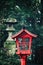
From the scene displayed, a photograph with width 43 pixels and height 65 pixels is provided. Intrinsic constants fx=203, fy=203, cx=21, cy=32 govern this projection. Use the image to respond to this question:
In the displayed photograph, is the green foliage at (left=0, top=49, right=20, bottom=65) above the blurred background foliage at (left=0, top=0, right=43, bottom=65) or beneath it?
beneath

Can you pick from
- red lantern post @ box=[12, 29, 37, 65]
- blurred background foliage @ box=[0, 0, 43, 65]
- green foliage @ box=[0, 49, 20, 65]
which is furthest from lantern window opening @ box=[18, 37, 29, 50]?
blurred background foliage @ box=[0, 0, 43, 65]

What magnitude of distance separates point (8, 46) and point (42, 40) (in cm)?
141

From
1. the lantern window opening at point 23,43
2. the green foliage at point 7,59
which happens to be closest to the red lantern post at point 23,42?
the lantern window opening at point 23,43

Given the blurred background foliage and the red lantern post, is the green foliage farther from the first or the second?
the red lantern post

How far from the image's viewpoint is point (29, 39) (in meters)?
5.35

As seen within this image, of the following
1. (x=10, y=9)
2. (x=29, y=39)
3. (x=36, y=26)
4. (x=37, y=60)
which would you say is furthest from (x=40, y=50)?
(x=29, y=39)

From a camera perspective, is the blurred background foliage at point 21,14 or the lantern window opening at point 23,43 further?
the blurred background foliage at point 21,14

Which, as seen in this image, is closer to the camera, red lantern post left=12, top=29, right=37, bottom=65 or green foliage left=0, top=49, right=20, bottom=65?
red lantern post left=12, top=29, right=37, bottom=65

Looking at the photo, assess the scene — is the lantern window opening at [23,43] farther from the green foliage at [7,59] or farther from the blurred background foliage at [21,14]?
the blurred background foliage at [21,14]

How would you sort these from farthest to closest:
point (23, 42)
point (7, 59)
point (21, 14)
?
point (21, 14) < point (7, 59) < point (23, 42)

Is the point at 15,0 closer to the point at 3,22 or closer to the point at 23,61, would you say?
the point at 3,22

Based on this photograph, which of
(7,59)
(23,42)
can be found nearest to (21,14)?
(7,59)

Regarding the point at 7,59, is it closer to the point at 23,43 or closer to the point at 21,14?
the point at 21,14

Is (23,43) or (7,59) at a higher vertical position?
(23,43)
